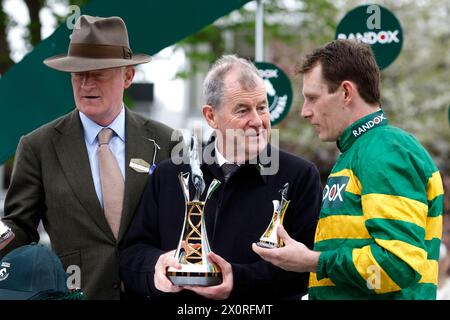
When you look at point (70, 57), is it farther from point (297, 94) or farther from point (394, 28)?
point (297, 94)

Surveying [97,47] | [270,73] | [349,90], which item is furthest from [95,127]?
[270,73]

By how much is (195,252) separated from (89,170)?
3.00 ft

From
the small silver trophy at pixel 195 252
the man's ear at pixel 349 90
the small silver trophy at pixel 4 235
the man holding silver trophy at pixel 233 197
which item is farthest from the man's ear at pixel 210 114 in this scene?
the small silver trophy at pixel 4 235

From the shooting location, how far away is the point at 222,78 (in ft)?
11.7

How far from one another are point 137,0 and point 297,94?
15.4 meters

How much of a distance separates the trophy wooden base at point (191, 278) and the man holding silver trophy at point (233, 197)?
163 mm

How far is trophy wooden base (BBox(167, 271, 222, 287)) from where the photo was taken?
10.1 ft

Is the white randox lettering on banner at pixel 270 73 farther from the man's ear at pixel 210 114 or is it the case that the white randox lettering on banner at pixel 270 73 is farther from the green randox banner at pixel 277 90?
the man's ear at pixel 210 114

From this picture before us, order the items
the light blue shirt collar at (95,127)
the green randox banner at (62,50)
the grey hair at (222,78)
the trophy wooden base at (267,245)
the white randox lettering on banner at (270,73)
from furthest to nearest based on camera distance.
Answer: the white randox lettering on banner at (270,73) < the green randox banner at (62,50) < the light blue shirt collar at (95,127) < the grey hair at (222,78) < the trophy wooden base at (267,245)

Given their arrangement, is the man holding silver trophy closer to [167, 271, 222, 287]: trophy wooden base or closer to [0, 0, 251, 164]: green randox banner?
[167, 271, 222, 287]: trophy wooden base

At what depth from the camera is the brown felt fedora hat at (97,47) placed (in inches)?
149

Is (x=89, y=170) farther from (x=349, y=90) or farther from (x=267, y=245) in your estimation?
(x=349, y=90)
